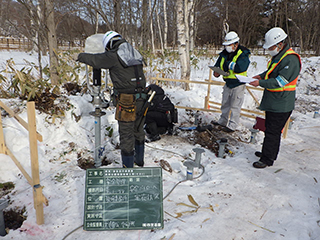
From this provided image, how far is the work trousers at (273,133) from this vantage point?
3.51 metres

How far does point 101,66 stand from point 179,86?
612cm

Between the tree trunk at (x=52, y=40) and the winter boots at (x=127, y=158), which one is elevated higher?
the tree trunk at (x=52, y=40)

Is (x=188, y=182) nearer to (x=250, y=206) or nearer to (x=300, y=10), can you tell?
(x=250, y=206)

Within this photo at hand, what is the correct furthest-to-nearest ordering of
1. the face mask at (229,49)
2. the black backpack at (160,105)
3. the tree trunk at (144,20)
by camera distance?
the tree trunk at (144,20) → the black backpack at (160,105) → the face mask at (229,49)

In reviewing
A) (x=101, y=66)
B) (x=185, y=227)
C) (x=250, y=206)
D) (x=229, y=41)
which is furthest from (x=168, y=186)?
(x=229, y=41)

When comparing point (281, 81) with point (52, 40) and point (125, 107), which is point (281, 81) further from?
point (52, 40)

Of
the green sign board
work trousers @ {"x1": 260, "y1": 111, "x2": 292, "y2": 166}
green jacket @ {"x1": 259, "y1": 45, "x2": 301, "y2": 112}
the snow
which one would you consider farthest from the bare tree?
the green sign board

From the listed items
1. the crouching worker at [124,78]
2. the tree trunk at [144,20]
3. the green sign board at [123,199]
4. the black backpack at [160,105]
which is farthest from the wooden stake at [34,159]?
the tree trunk at [144,20]

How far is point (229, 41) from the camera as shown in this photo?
4.53 m

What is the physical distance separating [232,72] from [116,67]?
9.24 feet

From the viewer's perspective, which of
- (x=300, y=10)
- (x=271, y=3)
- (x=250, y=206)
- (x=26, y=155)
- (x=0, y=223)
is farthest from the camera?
(x=271, y=3)

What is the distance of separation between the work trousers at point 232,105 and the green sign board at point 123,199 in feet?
10.2

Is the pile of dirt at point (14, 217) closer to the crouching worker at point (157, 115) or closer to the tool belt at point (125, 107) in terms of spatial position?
the tool belt at point (125, 107)

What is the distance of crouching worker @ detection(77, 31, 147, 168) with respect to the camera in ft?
9.22
